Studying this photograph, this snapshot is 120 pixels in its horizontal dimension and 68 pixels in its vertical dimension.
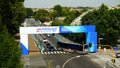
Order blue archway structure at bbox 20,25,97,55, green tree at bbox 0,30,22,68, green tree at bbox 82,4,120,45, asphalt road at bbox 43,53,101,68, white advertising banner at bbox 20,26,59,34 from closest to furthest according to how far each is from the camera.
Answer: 1. green tree at bbox 0,30,22,68
2. asphalt road at bbox 43,53,101,68
3. white advertising banner at bbox 20,26,59,34
4. blue archway structure at bbox 20,25,97,55
5. green tree at bbox 82,4,120,45

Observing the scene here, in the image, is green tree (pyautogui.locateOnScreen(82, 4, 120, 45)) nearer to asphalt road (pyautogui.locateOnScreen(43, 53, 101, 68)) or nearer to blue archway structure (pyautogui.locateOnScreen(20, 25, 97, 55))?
blue archway structure (pyautogui.locateOnScreen(20, 25, 97, 55))

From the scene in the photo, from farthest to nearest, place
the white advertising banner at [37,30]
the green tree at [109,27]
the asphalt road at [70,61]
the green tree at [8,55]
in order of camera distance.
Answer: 1. the green tree at [109,27]
2. the white advertising banner at [37,30]
3. the asphalt road at [70,61]
4. the green tree at [8,55]

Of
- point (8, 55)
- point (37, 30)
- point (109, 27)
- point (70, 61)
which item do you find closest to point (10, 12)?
point (37, 30)

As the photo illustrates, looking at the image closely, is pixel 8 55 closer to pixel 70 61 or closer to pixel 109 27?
pixel 70 61

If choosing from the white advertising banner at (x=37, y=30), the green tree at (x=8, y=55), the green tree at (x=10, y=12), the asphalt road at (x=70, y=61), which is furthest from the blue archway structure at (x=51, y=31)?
the green tree at (x=8, y=55)

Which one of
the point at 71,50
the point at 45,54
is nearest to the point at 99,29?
the point at 71,50

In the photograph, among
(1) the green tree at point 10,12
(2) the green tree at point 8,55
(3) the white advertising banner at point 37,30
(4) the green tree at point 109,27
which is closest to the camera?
(2) the green tree at point 8,55

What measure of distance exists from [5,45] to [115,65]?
38115 millimetres

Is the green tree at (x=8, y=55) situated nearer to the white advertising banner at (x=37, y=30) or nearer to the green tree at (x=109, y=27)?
the white advertising banner at (x=37, y=30)

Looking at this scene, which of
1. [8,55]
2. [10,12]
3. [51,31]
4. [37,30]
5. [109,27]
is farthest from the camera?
[10,12]

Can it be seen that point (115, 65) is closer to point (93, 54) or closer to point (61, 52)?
point (93, 54)

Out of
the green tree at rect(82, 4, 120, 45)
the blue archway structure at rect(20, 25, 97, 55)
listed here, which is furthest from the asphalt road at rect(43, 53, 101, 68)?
the green tree at rect(82, 4, 120, 45)

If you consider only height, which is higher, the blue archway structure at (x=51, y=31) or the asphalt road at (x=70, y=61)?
the blue archway structure at (x=51, y=31)

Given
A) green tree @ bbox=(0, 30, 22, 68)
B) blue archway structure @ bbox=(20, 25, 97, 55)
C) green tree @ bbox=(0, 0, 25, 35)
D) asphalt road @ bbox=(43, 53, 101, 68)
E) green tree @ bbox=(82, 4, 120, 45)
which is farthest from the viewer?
green tree @ bbox=(82, 4, 120, 45)
